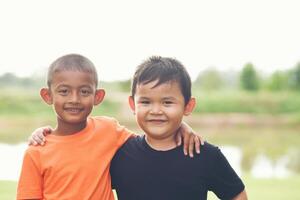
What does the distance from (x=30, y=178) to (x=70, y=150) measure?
199 mm

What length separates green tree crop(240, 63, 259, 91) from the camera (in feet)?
99.3

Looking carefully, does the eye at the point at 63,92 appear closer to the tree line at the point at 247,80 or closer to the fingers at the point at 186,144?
the fingers at the point at 186,144

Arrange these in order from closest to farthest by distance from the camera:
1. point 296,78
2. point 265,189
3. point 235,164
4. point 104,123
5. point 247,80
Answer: point 104,123, point 265,189, point 235,164, point 296,78, point 247,80

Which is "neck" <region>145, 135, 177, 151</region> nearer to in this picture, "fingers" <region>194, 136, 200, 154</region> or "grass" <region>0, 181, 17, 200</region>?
"fingers" <region>194, 136, 200, 154</region>

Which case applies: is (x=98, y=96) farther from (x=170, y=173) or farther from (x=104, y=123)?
(x=170, y=173)

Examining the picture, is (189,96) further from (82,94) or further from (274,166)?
(274,166)

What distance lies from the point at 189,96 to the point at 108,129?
15.6 inches

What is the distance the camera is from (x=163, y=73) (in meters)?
2.25

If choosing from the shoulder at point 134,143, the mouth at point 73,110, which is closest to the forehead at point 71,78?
the mouth at point 73,110

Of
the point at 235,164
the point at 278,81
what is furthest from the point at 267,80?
the point at 235,164

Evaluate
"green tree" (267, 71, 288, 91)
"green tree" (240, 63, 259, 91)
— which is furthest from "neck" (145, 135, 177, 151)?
"green tree" (267, 71, 288, 91)

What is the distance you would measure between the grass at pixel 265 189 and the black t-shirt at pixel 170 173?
128 inches

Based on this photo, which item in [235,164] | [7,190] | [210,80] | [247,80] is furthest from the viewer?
[210,80]

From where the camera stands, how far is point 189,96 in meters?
2.31
